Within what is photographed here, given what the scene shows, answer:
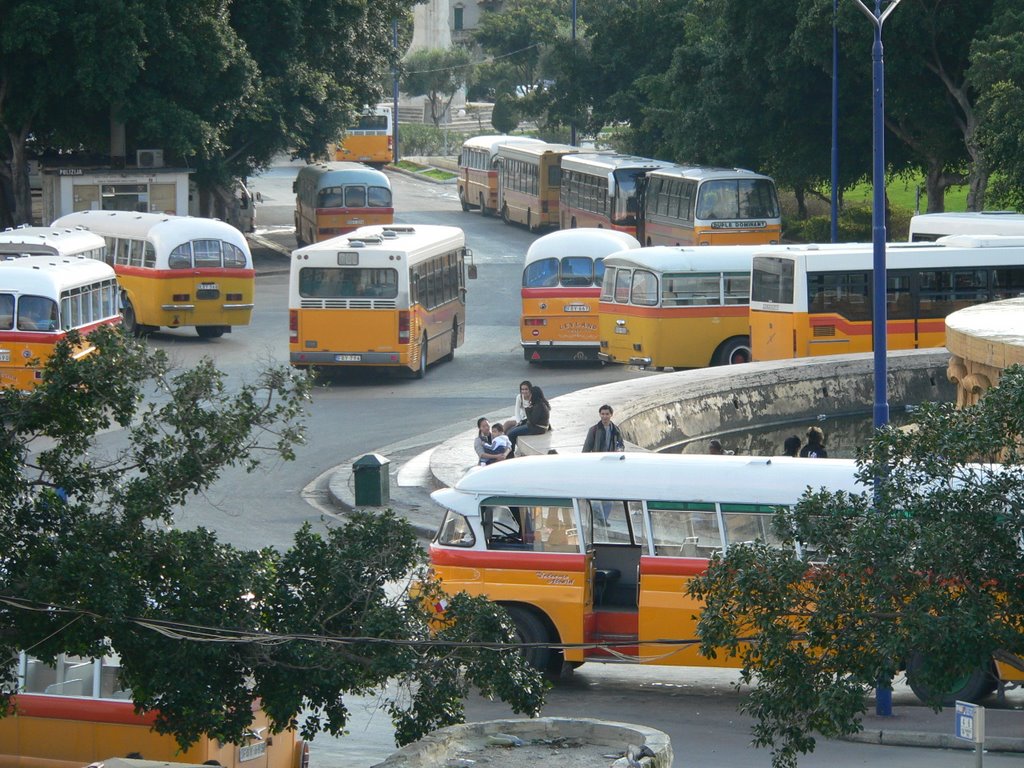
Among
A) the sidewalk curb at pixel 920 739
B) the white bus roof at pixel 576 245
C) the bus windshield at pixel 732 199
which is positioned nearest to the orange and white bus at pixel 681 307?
the white bus roof at pixel 576 245

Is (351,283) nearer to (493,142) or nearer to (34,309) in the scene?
(34,309)

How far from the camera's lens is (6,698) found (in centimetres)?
1086

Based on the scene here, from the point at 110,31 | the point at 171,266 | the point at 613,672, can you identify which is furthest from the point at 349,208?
the point at 613,672

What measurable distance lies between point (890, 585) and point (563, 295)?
23.2 meters

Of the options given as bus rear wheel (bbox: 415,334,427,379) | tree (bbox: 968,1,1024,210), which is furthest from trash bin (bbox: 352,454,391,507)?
tree (bbox: 968,1,1024,210)

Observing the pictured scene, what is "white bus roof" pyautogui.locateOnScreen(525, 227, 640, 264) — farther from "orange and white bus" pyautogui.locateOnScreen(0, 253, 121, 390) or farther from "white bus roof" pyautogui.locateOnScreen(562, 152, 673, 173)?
"white bus roof" pyautogui.locateOnScreen(562, 152, 673, 173)

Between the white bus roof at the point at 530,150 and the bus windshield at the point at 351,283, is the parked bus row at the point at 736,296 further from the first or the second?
the white bus roof at the point at 530,150

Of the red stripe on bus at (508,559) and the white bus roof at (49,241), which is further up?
the white bus roof at (49,241)

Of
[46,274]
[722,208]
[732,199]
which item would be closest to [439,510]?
[46,274]

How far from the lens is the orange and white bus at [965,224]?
109 ft

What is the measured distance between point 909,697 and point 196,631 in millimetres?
7165

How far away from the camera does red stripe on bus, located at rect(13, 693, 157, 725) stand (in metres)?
12.6

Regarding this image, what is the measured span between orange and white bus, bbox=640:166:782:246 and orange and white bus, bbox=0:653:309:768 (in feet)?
97.4

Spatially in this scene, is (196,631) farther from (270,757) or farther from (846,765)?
(846,765)
